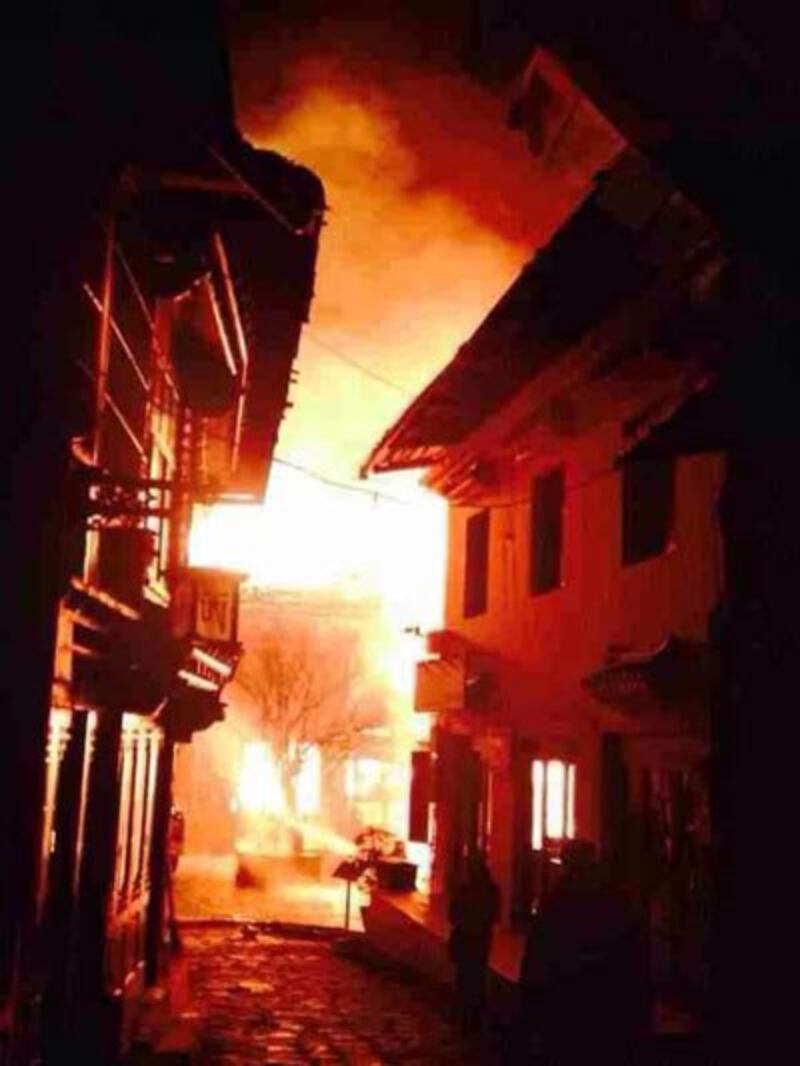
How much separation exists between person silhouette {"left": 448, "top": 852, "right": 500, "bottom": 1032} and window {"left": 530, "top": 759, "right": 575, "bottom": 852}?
182 cm

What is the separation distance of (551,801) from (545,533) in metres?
3.72

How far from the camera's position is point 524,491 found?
63.1 feet

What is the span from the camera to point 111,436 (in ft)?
38.6

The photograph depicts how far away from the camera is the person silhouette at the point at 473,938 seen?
49.0 ft

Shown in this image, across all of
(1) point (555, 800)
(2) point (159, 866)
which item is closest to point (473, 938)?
(1) point (555, 800)

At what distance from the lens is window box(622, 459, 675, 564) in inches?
559

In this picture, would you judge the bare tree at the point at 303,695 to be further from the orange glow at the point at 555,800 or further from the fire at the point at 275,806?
the orange glow at the point at 555,800

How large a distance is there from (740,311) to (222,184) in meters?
4.38

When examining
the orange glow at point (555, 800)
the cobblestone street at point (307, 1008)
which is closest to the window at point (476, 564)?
the orange glow at point (555, 800)

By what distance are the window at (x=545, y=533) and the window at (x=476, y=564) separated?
9.11ft

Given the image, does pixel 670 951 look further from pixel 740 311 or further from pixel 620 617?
pixel 740 311

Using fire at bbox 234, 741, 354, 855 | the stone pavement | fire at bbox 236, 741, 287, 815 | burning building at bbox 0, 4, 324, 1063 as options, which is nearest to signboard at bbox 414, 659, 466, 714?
the stone pavement

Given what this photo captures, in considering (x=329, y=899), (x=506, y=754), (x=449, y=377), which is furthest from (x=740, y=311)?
(x=329, y=899)

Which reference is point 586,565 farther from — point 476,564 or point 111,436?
point 111,436
